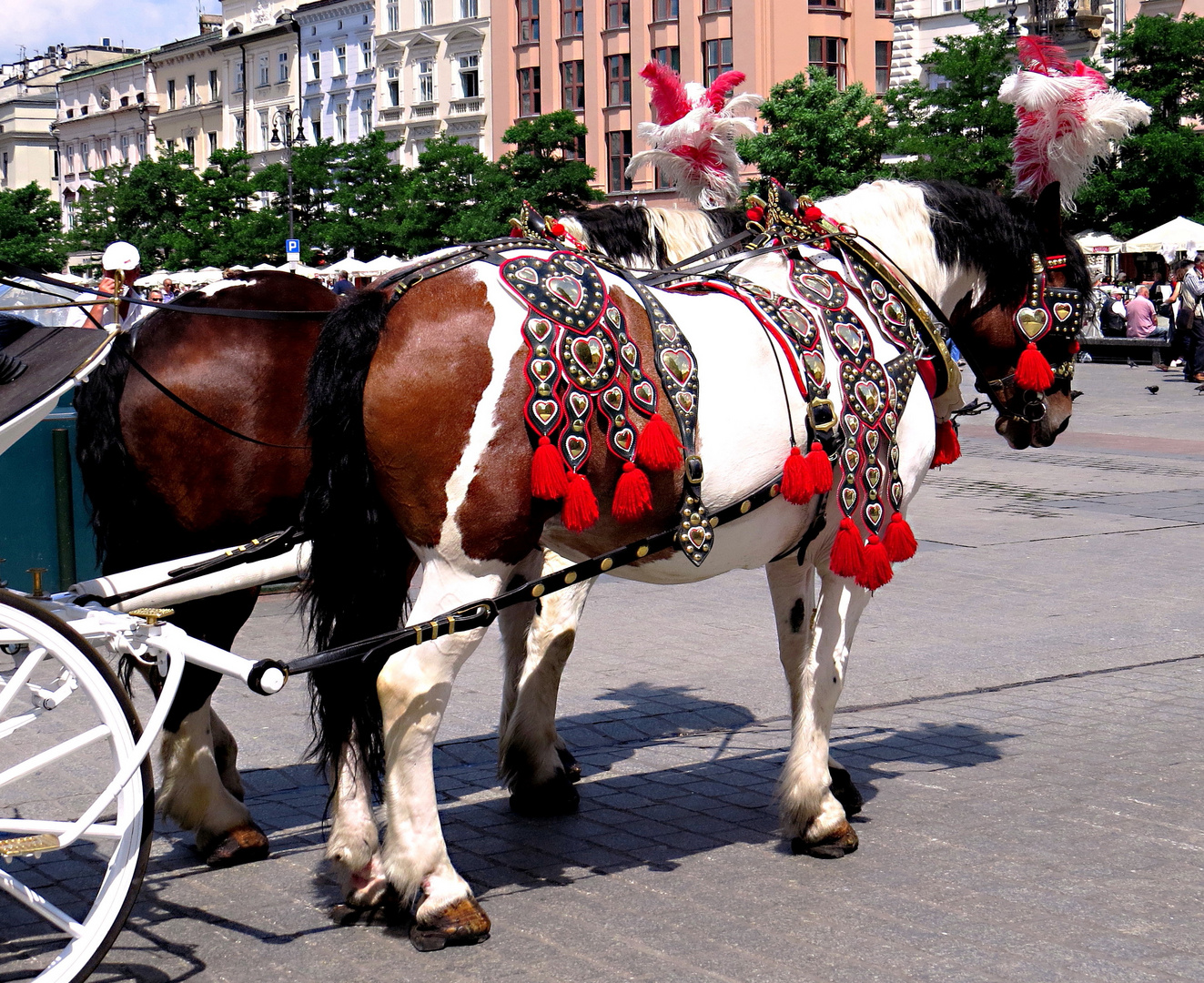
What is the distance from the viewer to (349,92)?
73.7 m

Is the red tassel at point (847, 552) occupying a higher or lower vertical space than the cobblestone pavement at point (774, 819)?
higher

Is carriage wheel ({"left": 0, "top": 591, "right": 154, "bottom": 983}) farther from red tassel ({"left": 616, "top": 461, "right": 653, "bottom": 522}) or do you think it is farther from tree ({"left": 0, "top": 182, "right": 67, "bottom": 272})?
tree ({"left": 0, "top": 182, "right": 67, "bottom": 272})

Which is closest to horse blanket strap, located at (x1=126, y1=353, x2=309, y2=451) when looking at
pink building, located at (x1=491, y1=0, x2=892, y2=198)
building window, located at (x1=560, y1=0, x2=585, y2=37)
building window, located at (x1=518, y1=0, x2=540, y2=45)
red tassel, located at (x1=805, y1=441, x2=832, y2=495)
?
red tassel, located at (x1=805, y1=441, x2=832, y2=495)

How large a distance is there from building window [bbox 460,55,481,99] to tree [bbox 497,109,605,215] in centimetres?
2026

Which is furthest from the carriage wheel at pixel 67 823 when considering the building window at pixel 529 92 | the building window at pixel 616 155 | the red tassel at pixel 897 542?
the building window at pixel 529 92

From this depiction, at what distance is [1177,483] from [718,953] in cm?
1057

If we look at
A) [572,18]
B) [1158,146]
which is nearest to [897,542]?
[1158,146]

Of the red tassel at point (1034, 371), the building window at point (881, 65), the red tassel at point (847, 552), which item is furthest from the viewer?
the building window at point (881, 65)

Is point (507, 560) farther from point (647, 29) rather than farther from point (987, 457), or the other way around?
point (647, 29)

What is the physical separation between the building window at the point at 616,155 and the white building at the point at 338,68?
53.3 feet

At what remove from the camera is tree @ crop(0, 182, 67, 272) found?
141ft

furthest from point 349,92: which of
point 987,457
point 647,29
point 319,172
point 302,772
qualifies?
point 302,772

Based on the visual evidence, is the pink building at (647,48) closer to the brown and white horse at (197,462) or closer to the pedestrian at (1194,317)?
the pedestrian at (1194,317)

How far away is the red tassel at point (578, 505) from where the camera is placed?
3801mm
